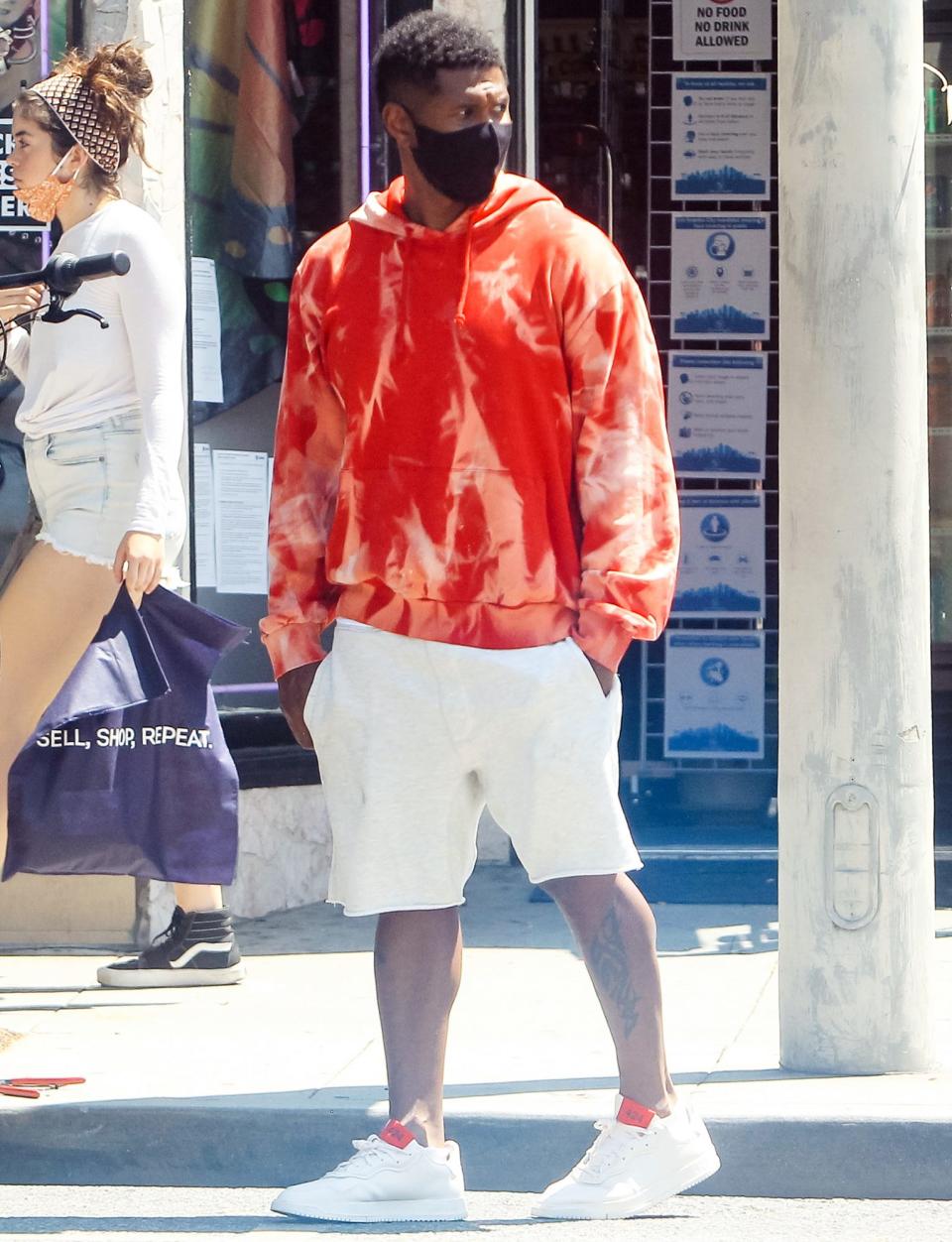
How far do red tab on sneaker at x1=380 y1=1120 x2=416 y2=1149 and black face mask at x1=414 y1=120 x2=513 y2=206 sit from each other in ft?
5.39

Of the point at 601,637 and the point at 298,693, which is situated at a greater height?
the point at 601,637

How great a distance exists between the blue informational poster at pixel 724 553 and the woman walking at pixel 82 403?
2821mm

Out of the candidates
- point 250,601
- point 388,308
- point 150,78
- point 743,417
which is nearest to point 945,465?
point 743,417

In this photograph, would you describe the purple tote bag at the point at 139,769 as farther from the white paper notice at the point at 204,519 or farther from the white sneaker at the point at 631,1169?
the white sneaker at the point at 631,1169

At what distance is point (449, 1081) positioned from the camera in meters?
4.70

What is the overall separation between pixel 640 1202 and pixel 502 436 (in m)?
1.37

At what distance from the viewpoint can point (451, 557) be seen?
3861 mm

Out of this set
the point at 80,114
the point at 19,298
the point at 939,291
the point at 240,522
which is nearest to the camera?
the point at 19,298

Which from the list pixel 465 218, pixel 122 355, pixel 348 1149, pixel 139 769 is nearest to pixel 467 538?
pixel 465 218

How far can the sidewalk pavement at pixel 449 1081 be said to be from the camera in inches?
169

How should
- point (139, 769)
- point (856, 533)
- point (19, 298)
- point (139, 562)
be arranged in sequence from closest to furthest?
point (856, 533)
point (19, 298)
point (139, 562)
point (139, 769)

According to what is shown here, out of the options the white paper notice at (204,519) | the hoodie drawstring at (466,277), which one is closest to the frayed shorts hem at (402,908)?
the hoodie drawstring at (466,277)

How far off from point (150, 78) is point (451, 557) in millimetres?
2398

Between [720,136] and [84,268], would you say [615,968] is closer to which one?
[84,268]
